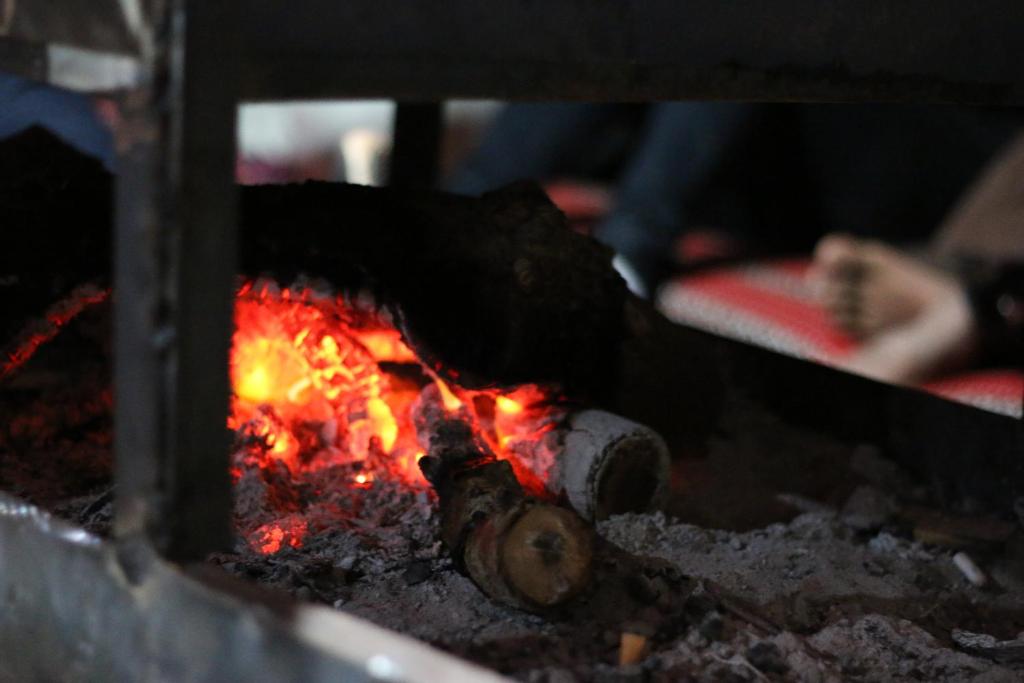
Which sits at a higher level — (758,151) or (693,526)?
(758,151)

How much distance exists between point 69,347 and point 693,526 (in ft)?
2.88

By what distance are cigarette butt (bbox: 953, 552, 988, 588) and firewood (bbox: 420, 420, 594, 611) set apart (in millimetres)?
605

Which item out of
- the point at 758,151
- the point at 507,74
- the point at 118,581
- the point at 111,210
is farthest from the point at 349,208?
the point at 758,151

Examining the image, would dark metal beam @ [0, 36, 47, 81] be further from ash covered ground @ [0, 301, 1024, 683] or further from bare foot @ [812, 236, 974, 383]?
bare foot @ [812, 236, 974, 383]

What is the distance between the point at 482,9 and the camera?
1083mm

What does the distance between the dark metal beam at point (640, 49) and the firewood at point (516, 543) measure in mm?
422

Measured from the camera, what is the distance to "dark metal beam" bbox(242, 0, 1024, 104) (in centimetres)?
99

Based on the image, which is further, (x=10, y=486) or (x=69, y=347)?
(x=69, y=347)

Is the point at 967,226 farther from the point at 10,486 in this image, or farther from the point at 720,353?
the point at 10,486

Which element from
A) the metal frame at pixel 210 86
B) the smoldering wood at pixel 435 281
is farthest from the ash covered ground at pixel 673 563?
the metal frame at pixel 210 86

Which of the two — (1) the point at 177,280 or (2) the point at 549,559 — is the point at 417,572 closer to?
(2) the point at 549,559

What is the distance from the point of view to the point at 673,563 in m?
1.42

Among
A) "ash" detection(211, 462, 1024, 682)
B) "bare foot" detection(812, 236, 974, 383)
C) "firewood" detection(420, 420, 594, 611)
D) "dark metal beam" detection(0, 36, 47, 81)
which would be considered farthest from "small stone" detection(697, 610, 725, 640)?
"bare foot" detection(812, 236, 974, 383)

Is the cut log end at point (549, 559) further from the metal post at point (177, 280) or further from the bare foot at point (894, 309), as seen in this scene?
the bare foot at point (894, 309)
